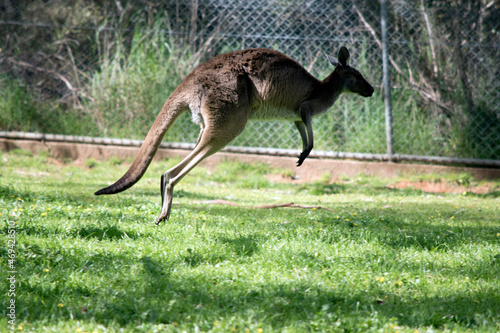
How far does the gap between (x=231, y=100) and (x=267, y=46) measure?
A: 156 inches

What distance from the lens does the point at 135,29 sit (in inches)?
358

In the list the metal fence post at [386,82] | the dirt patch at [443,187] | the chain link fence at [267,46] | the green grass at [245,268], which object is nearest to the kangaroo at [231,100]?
the green grass at [245,268]

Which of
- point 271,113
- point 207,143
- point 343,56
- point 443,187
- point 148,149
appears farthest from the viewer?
point 443,187

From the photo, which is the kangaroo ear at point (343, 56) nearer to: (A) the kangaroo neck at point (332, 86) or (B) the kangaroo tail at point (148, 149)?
(A) the kangaroo neck at point (332, 86)

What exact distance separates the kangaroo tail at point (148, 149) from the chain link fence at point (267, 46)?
13.2ft

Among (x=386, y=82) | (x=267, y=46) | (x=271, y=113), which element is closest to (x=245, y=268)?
(x=271, y=113)

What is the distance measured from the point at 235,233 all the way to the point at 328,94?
2007 millimetres

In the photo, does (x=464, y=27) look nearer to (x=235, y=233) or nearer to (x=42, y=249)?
(x=235, y=233)

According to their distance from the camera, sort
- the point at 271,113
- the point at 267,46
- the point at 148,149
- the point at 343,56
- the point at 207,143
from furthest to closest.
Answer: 1. the point at 267,46
2. the point at 343,56
3. the point at 271,113
4. the point at 207,143
5. the point at 148,149

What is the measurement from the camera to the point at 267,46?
27.2 ft

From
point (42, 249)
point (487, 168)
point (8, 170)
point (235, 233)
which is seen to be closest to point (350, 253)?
point (235, 233)

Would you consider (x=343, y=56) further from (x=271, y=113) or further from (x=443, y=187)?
(x=443, y=187)

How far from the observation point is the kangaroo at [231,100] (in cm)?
444

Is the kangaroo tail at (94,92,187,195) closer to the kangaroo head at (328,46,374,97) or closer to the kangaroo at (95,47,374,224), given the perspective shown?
the kangaroo at (95,47,374,224)
